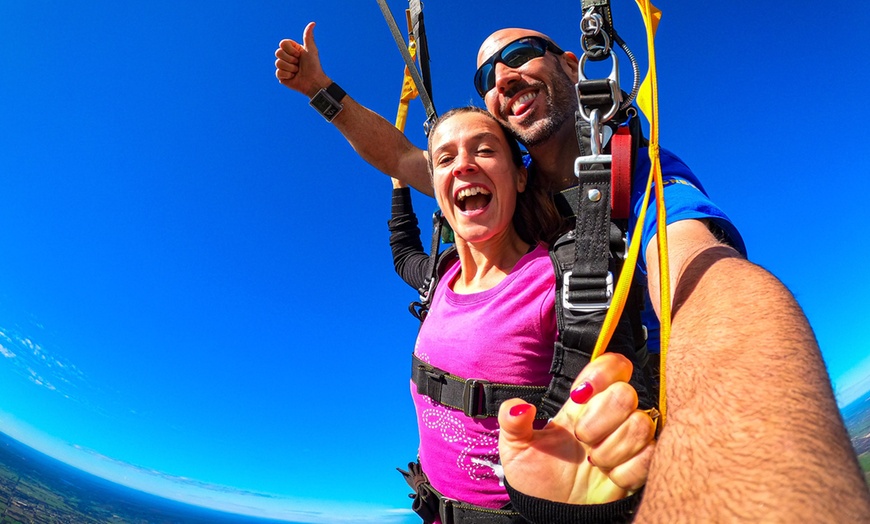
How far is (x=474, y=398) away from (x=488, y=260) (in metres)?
0.82

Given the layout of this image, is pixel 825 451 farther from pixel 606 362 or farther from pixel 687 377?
pixel 606 362

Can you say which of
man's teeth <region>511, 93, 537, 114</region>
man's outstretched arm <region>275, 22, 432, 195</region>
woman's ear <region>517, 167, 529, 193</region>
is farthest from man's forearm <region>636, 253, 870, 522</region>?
man's outstretched arm <region>275, 22, 432, 195</region>

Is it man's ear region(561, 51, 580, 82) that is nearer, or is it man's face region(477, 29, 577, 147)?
man's face region(477, 29, 577, 147)

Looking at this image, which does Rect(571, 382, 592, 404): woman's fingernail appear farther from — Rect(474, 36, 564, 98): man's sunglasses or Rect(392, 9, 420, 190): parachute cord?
Rect(392, 9, 420, 190): parachute cord

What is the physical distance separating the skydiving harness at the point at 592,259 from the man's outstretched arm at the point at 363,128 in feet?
6.49

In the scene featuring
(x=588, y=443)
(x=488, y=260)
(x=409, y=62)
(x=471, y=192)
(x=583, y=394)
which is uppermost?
(x=409, y=62)

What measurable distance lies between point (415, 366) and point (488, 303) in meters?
0.61

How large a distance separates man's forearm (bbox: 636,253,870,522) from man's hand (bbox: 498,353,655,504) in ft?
0.40

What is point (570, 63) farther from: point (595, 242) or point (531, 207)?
point (595, 242)

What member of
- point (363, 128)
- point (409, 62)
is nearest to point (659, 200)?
point (363, 128)

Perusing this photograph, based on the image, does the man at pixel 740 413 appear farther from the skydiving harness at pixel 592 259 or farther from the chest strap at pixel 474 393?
the chest strap at pixel 474 393

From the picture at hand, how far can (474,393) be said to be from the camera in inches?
82.6

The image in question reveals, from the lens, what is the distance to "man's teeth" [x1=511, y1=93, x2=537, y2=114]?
3102mm

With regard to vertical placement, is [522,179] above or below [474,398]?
above
